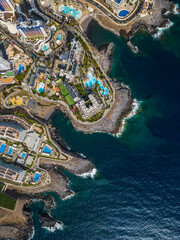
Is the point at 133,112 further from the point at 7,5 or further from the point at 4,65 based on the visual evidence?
the point at 7,5

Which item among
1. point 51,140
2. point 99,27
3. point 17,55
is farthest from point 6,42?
point 51,140

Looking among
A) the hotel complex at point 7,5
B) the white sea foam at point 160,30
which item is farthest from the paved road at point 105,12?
the white sea foam at point 160,30

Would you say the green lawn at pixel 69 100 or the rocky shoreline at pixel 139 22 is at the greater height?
the rocky shoreline at pixel 139 22

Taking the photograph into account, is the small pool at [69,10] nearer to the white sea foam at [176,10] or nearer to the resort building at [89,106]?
the resort building at [89,106]

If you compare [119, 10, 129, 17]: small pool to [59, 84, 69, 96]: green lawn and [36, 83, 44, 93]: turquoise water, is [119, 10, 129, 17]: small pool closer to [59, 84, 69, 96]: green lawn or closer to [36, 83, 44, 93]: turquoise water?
[59, 84, 69, 96]: green lawn

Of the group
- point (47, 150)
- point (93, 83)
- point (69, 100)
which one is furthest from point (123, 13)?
point (47, 150)

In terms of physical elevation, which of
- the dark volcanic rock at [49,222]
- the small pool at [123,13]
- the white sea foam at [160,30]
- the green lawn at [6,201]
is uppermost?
the small pool at [123,13]
